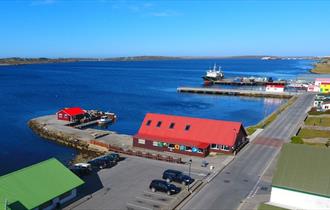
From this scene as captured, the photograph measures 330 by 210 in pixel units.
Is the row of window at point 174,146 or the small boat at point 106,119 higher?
the row of window at point 174,146

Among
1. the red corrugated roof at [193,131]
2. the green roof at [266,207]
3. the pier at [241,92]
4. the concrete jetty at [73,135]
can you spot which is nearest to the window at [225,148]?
the red corrugated roof at [193,131]

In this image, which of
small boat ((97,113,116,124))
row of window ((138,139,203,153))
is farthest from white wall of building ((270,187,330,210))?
small boat ((97,113,116,124))

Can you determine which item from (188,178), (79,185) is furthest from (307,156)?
(79,185)

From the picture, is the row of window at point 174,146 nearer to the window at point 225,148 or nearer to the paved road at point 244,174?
the window at point 225,148

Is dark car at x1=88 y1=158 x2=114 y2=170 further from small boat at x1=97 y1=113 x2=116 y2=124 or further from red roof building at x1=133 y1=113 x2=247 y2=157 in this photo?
small boat at x1=97 y1=113 x2=116 y2=124

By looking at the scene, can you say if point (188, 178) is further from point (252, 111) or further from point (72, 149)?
point (252, 111)

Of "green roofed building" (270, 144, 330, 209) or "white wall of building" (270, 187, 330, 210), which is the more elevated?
"green roofed building" (270, 144, 330, 209)
